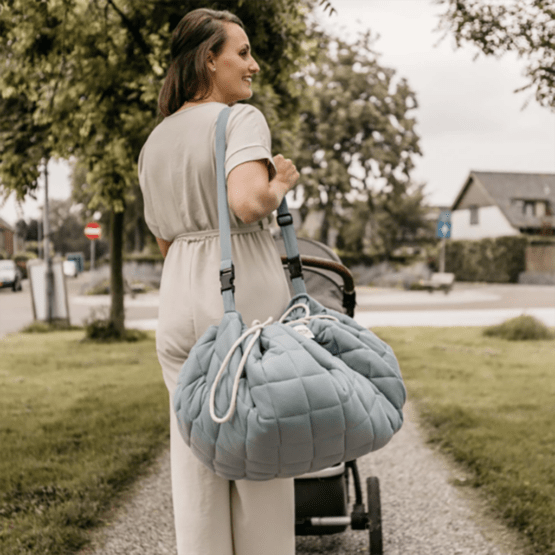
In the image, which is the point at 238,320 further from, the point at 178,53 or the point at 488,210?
the point at 488,210

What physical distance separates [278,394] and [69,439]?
13.4 ft

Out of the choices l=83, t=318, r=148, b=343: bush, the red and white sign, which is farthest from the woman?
the red and white sign

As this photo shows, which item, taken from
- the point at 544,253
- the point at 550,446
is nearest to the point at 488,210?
the point at 544,253

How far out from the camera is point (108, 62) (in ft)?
Result: 16.4

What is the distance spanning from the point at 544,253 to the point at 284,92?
34551 millimetres

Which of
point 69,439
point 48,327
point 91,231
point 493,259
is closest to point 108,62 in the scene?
point 69,439

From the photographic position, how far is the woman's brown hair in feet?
6.01

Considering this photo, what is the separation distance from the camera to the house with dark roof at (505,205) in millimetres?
45719

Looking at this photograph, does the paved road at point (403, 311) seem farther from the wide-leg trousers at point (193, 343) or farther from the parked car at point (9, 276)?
the wide-leg trousers at point (193, 343)

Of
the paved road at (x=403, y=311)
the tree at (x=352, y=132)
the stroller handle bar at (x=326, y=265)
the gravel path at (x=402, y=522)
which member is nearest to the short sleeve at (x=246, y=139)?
the stroller handle bar at (x=326, y=265)

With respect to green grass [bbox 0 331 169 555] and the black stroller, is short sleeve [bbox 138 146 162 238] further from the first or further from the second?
green grass [bbox 0 331 169 555]

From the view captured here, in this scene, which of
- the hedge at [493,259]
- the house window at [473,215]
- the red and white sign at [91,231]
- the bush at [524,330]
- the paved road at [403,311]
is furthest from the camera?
the house window at [473,215]

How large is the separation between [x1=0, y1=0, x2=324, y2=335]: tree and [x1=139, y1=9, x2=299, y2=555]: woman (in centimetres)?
198

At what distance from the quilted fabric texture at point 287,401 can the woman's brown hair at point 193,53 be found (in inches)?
27.7
